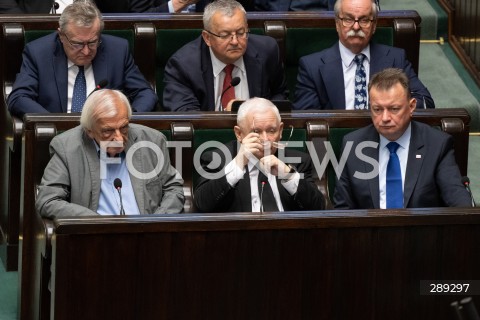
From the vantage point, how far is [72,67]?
4.09 metres

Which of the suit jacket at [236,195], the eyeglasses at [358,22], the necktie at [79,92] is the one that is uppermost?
the eyeglasses at [358,22]

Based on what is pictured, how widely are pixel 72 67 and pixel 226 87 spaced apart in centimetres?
48

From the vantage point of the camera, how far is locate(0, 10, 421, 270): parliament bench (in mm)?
4043

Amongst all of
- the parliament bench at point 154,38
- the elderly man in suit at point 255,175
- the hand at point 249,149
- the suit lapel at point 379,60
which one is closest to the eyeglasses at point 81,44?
the parliament bench at point 154,38

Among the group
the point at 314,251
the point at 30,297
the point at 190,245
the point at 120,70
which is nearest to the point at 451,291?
the point at 314,251

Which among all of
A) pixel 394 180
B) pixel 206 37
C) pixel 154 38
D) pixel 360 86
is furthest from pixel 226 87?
pixel 394 180

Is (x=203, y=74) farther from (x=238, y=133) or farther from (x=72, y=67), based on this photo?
(x=238, y=133)

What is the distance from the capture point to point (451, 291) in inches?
125

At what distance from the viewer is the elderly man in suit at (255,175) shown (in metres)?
3.44

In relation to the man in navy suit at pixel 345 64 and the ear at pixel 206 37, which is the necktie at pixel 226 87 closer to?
the ear at pixel 206 37

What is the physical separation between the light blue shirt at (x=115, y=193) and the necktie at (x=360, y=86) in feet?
3.19

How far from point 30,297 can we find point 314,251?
2.93 ft

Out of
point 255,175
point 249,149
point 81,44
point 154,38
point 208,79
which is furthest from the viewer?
point 154,38

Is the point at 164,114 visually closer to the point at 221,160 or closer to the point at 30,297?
the point at 221,160
